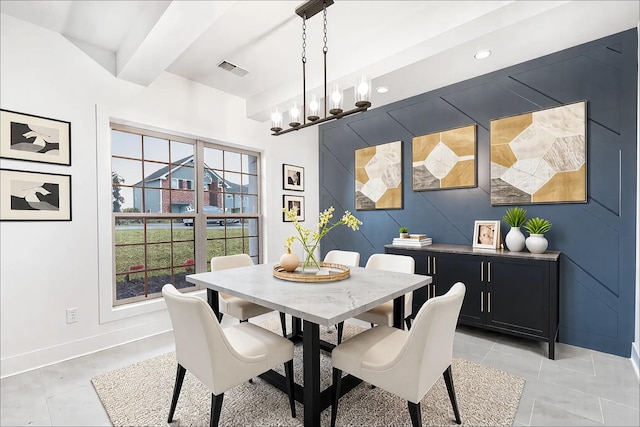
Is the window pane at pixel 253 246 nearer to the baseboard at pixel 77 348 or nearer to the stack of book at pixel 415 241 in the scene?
the baseboard at pixel 77 348

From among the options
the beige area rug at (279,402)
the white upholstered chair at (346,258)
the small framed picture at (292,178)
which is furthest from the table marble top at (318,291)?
the small framed picture at (292,178)

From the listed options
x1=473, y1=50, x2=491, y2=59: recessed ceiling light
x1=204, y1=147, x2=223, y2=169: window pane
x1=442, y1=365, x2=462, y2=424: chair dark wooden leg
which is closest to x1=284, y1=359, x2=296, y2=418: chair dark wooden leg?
x1=442, y1=365, x2=462, y2=424: chair dark wooden leg

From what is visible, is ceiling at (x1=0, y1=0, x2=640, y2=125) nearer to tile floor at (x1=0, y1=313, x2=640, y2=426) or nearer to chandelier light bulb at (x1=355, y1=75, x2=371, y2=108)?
chandelier light bulb at (x1=355, y1=75, x2=371, y2=108)

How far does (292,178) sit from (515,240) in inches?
120

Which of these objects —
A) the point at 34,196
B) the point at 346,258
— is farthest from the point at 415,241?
the point at 34,196

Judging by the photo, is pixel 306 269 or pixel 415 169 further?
pixel 415 169

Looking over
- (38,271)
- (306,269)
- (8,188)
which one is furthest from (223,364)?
(8,188)

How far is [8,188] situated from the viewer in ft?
7.90

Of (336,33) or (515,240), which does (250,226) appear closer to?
(336,33)

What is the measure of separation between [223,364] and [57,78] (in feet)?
9.43

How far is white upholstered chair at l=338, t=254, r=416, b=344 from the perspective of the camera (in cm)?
238

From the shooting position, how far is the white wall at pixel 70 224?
7.98ft

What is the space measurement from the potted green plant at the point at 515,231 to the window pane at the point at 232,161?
10.8ft

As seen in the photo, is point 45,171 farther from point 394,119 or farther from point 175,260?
point 394,119
